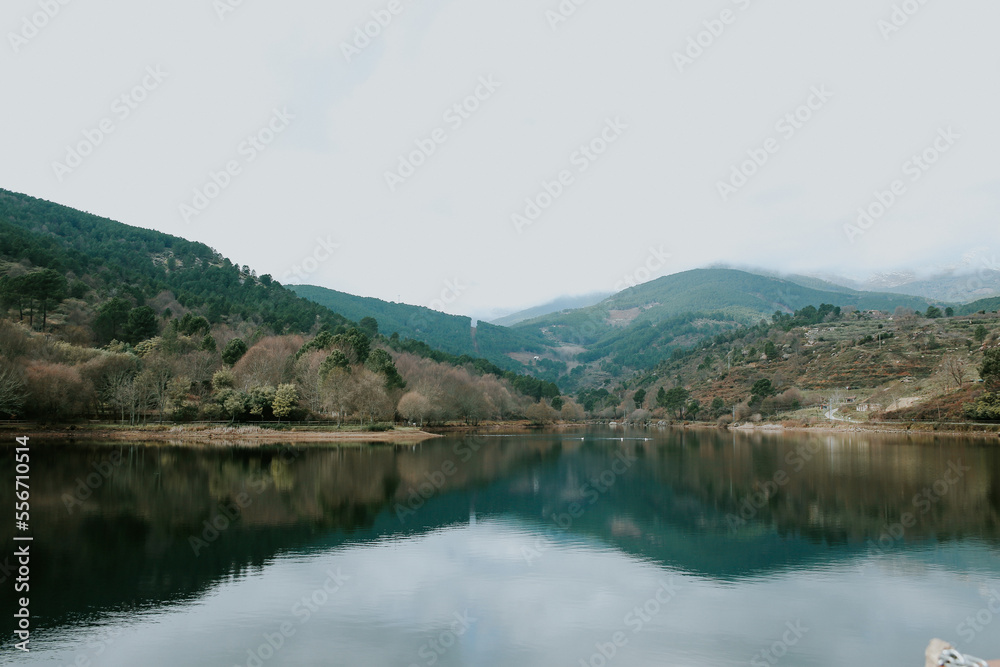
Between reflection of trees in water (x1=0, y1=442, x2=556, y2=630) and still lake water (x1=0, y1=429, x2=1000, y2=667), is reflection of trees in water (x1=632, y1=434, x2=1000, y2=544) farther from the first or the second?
reflection of trees in water (x1=0, y1=442, x2=556, y2=630)

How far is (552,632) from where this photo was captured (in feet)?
40.7

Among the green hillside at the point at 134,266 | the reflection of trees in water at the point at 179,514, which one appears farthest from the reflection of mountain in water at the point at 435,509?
the green hillside at the point at 134,266

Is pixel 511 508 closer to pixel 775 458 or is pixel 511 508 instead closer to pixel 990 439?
pixel 775 458

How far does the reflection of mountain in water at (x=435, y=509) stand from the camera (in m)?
16.7

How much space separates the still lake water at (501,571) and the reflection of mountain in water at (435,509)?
5.6 inches

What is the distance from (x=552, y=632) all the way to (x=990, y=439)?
6695cm

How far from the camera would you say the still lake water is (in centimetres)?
1151

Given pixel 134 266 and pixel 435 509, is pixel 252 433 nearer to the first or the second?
pixel 435 509

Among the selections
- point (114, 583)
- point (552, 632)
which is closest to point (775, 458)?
point (552, 632)

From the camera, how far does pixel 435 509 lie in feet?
86.2

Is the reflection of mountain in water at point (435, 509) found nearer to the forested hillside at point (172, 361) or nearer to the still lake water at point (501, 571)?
the still lake water at point (501, 571)

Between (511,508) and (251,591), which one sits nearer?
(251,591)

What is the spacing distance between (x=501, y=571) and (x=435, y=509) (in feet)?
32.1

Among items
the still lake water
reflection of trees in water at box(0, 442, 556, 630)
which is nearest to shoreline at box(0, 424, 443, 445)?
reflection of trees in water at box(0, 442, 556, 630)
